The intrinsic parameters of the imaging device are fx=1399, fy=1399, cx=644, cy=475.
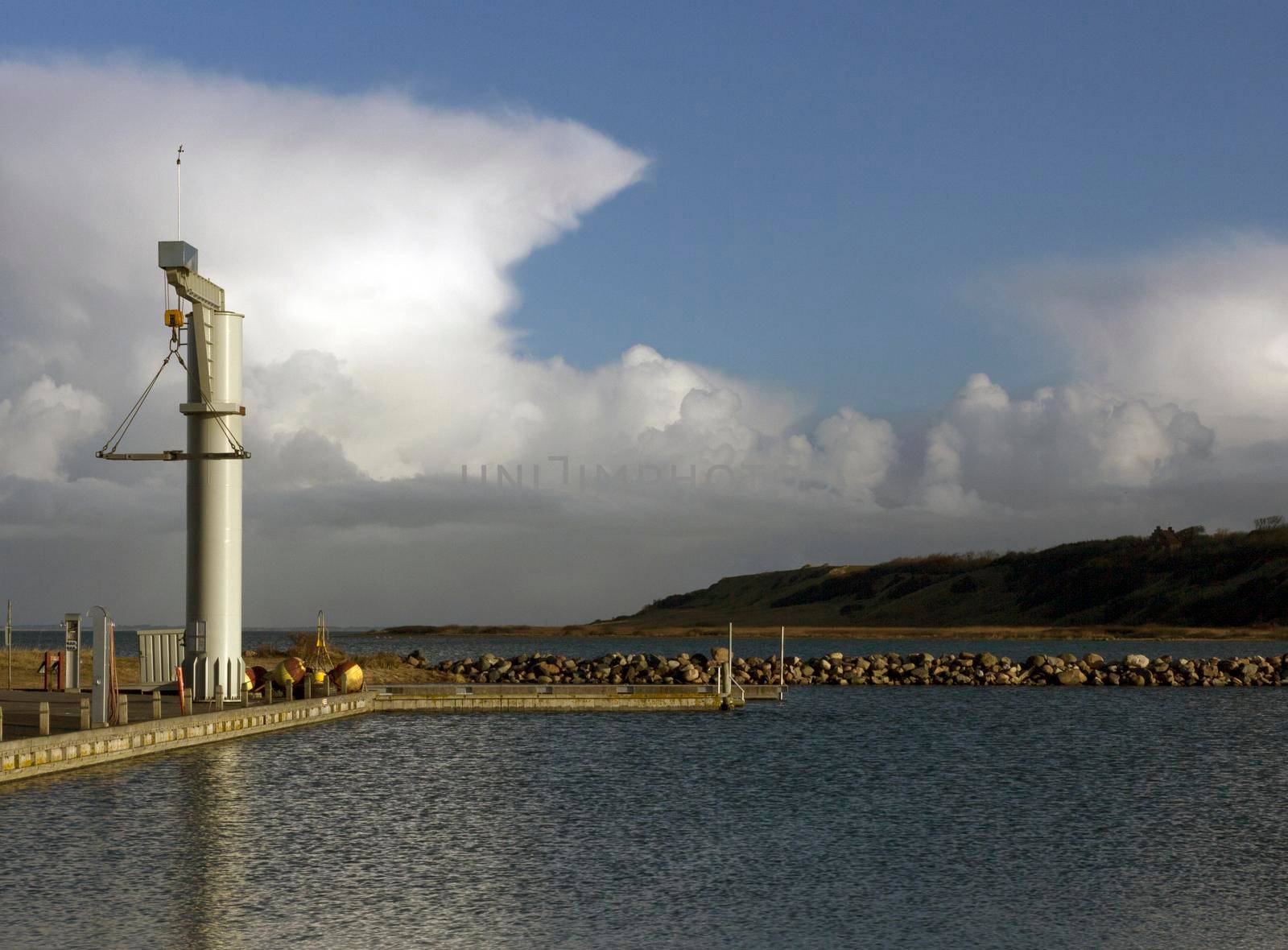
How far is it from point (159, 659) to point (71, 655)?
3838 millimetres

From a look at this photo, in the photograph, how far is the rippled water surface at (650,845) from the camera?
1841cm

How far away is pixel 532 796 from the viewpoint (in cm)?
3228

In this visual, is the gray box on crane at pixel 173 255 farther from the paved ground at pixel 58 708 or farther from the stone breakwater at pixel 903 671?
the stone breakwater at pixel 903 671

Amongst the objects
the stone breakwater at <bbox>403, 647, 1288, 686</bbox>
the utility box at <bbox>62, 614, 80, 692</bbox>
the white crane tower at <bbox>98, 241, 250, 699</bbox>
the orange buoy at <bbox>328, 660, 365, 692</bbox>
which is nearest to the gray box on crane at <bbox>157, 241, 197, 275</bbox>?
the white crane tower at <bbox>98, 241, 250, 699</bbox>

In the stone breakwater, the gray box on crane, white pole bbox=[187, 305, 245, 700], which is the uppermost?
the gray box on crane

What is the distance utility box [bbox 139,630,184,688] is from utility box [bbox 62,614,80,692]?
2076mm

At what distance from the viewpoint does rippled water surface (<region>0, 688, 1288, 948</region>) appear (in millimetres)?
18406

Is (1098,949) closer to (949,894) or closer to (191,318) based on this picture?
(949,894)

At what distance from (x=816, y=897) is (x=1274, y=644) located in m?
165

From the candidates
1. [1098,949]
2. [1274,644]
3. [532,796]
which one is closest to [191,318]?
[532,796]

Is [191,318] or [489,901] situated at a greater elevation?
[191,318]

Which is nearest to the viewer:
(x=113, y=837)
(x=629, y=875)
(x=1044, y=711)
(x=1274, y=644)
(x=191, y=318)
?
(x=629, y=875)

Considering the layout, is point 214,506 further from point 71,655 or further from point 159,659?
point 71,655

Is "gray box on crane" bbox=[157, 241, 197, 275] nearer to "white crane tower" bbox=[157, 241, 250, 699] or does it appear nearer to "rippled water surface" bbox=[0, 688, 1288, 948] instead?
"white crane tower" bbox=[157, 241, 250, 699]
